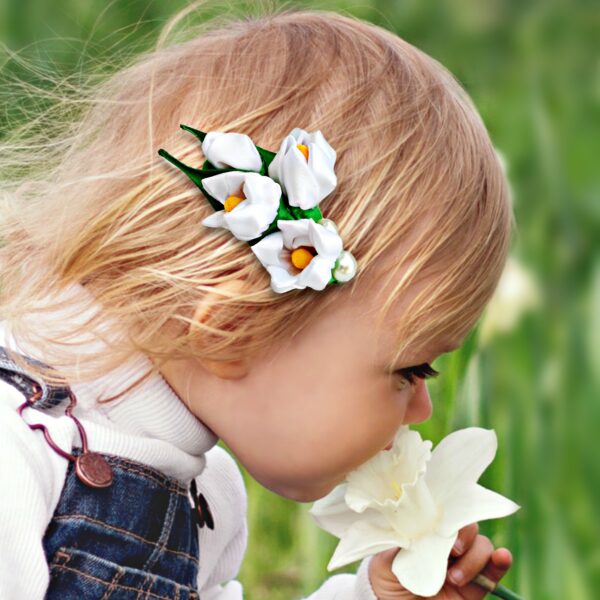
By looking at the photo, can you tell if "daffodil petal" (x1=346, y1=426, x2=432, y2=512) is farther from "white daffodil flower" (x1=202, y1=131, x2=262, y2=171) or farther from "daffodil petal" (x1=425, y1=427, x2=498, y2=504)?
"white daffodil flower" (x1=202, y1=131, x2=262, y2=171)

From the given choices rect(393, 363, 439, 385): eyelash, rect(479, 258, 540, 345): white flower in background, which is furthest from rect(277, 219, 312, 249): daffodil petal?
rect(479, 258, 540, 345): white flower in background

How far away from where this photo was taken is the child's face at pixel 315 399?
138 centimetres

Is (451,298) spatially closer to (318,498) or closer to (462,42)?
(318,498)

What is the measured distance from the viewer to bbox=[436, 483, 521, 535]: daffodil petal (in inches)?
54.4

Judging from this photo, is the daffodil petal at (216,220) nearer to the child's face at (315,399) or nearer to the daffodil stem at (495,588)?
the child's face at (315,399)

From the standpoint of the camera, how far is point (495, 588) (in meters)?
1.42

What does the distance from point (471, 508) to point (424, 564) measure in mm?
64


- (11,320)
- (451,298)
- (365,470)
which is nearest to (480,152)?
(451,298)

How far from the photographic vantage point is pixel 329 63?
1.42 metres

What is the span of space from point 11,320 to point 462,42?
0.93 m

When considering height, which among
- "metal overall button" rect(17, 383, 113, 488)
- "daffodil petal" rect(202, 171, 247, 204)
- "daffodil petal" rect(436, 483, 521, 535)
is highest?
Result: "daffodil petal" rect(202, 171, 247, 204)

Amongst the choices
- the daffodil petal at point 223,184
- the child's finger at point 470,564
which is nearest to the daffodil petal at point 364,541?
the child's finger at point 470,564

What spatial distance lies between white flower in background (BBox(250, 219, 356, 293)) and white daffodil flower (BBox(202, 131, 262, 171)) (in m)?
0.06

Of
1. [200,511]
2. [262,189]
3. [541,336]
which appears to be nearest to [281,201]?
[262,189]
